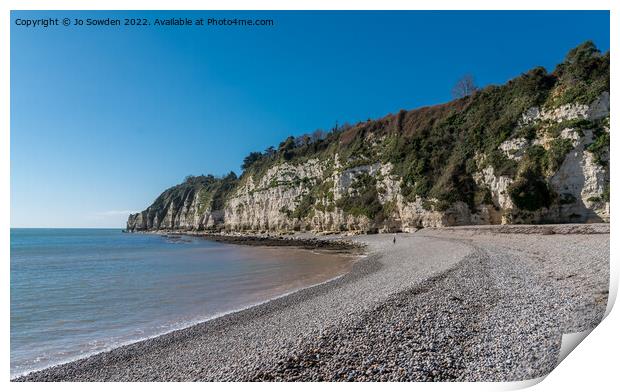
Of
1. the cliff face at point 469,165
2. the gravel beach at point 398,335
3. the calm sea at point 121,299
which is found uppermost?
the cliff face at point 469,165

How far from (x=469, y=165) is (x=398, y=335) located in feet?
90.9

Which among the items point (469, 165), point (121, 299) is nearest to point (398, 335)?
point (121, 299)

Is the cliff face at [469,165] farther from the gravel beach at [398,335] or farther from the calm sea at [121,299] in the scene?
the calm sea at [121,299]

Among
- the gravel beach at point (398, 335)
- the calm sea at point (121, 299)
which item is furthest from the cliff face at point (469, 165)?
the calm sea at point (121, 299)

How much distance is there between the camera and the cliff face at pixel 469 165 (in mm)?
22016

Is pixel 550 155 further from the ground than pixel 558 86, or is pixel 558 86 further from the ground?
pixel 558 86

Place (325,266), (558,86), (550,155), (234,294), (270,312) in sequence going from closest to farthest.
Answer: (270,312) < (234,294) < (325,266) < (550,155) < (558,86)

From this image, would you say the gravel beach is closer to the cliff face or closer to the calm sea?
the calm sea

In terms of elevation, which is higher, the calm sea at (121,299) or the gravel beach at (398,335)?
the gravel beach at (398,335)

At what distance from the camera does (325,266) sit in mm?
19438

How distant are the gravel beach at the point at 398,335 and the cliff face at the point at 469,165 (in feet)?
45.7

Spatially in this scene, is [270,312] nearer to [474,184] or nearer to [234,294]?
[234,294]
